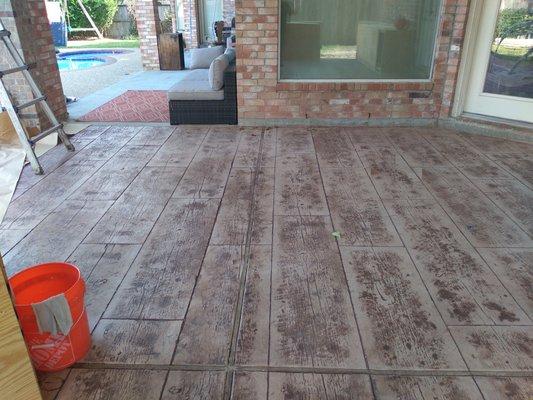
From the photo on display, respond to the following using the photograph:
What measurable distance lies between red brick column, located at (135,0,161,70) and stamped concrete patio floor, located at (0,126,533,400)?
18.6 ft

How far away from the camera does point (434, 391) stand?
5.37 ft

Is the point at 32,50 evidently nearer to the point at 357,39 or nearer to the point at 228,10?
the point at 357,39

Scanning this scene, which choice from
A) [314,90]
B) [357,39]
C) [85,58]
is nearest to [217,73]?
[314,90]

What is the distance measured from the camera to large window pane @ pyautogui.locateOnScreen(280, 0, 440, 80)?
468 centimetres

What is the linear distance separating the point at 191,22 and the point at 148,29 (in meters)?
2.91

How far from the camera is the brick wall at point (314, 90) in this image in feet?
15.4

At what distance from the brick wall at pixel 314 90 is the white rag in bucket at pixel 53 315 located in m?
3.76

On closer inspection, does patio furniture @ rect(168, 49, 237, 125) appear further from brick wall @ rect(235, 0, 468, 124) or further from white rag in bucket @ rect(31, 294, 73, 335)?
white rag in bucket @ rect(31, 294, 73, 335)

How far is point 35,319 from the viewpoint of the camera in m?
1.60

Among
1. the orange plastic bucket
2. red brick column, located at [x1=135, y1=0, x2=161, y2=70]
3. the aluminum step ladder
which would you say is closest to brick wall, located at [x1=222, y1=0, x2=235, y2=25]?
red brick column, located at [x1=135, y1=0, x2=161, y2=70]

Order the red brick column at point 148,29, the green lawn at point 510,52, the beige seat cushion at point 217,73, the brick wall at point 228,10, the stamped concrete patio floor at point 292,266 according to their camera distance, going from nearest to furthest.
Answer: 1. the stamped concrete patio floor at point 292,266
2. the green lawn at point 510,52
3. the beige seat cushion at point 217,73
4. the red brick column at point 148,29
5. the brick wall at point 228,10

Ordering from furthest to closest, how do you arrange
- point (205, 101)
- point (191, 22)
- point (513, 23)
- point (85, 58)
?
point (85, 58) → point (191, 22) → point (205, 101) → point (513, 23)

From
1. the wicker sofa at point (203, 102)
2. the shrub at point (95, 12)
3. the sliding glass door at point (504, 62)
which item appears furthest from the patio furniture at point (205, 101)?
the shrub at point (95, 12)

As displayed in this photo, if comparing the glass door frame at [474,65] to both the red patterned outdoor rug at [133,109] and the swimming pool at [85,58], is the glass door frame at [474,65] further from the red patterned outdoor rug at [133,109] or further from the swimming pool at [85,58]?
the swimming pool at [85,58]
